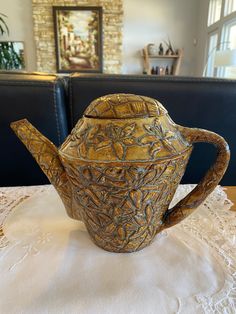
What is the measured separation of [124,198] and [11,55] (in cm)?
434

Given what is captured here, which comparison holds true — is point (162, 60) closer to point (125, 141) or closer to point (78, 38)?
point (78, 38)

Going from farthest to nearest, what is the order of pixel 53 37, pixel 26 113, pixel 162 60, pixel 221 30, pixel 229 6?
pixel 162 60, pixel 53 37, pixel 221 30, pixel 229 6, pixel 26 113

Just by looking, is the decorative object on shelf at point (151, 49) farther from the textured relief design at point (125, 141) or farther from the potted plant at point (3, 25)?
the textured relief design at point (125, 141)

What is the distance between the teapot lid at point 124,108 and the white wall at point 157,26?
4.27 m

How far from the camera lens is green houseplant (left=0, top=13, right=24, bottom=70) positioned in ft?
12.7

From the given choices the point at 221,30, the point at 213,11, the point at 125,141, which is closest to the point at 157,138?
the point at 125,141

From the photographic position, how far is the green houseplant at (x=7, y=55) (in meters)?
3.88

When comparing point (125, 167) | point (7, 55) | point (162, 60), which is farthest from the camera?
point (162, 60)

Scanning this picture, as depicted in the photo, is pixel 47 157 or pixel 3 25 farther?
pixel 3 25

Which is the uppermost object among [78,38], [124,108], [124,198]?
[78,38]

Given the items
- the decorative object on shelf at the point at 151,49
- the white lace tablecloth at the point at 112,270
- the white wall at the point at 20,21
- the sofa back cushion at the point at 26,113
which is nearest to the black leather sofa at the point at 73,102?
the sofa back cushion at the point at 26,113

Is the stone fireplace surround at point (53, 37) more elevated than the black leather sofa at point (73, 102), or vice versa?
the stone fireplace surround at point (53, 37)

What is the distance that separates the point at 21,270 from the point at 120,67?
164 inches

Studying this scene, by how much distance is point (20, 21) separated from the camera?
4125 mm
